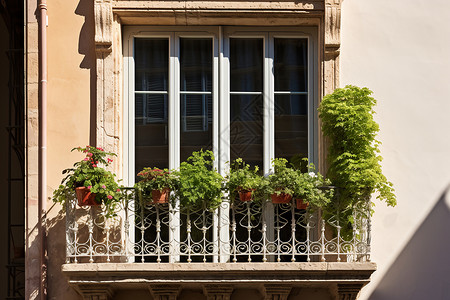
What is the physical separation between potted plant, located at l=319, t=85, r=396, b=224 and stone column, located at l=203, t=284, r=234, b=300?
1.28 m

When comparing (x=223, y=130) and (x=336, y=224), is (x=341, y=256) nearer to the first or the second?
(x=336, y=224)

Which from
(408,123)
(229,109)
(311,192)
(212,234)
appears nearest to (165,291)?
(212,234)

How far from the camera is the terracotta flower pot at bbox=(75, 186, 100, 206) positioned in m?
7.90

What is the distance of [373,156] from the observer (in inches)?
327

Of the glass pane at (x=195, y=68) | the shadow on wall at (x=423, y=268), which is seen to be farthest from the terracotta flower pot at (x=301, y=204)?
the glass pane at (x=195, y=68)

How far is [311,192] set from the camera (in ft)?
26.3

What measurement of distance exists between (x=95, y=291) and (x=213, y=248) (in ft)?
4.14

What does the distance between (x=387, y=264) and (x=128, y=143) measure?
309 cm

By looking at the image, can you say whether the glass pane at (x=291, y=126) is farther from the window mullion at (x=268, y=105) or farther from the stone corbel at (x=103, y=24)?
the stone corbel at (x=103, y=24)

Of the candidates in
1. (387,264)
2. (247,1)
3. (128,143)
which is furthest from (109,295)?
(247,1)

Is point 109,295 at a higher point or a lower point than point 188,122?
lower

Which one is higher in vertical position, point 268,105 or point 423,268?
point 268,105

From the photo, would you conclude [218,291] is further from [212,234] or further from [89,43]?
[89,43]

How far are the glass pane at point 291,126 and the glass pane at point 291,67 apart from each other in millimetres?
123
